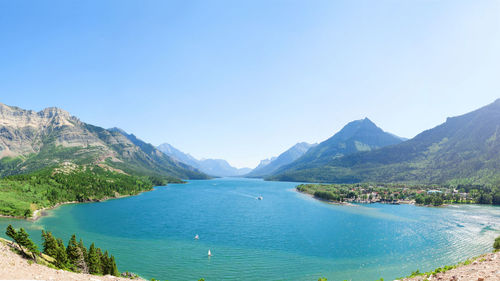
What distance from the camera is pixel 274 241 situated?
73.8 metres

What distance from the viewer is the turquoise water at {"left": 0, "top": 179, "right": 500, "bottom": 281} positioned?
174 feet

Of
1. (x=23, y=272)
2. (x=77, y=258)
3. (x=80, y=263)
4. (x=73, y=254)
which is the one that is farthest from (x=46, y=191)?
(x=23, y=272)

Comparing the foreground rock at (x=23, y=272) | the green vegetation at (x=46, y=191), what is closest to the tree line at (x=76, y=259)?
the foreground rock at (x=23, y=272)

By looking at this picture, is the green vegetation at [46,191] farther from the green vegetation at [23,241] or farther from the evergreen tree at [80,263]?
the green vegetation at [23,241]

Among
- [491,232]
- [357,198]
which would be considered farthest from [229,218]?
[357,198]

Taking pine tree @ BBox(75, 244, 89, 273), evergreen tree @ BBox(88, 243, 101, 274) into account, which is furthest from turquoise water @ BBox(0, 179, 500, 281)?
pine tree @ BBox(75, 244, 89, 273)

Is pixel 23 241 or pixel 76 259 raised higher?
pixel 23 241

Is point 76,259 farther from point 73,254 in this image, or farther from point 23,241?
point 23,241

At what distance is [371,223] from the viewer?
346ft

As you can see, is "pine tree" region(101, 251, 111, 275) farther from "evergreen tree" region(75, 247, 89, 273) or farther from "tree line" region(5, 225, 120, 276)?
"evergreen tree" region(75, 247, 89, 273)

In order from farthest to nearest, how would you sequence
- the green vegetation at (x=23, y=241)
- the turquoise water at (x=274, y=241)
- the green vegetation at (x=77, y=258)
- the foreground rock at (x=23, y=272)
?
the turquoise water at (x=274, y=241)
the green vegetation at (x=77, y=258)
the green vegetation at (x=23, y=241)
the foreground rock at (x=23, y=272)

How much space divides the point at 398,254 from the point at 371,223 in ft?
140

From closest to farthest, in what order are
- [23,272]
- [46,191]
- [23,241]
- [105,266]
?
[23,272], [23,241], [105,266], [46,191]

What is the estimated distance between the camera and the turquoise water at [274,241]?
52938mm
